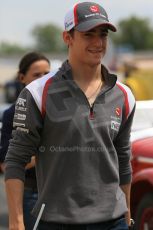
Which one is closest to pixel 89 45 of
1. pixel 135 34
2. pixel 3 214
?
pixel 3 214

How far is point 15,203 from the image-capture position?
117 inches

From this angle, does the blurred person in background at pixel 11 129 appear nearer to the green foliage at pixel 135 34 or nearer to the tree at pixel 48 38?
the green foliage at pixel 135 34

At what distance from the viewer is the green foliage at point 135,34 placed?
144 m

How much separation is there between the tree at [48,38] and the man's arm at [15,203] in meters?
149

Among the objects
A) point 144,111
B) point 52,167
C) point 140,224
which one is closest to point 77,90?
point 52,167

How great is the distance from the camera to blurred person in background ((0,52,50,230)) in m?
4.04

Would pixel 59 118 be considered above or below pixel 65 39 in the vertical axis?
below

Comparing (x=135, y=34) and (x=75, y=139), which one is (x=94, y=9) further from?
(x=135, y=34)

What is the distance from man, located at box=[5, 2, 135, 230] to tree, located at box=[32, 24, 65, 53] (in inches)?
5866

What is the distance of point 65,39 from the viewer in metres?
3.15

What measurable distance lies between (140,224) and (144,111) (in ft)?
3.77

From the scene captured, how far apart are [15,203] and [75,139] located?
0.38 metres

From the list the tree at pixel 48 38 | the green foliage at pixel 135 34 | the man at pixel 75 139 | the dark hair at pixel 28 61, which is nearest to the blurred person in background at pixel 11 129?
the dark hair at pixel 28 61

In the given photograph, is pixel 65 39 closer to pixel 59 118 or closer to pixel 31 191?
pixel 59 118
